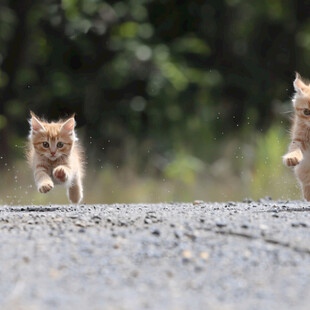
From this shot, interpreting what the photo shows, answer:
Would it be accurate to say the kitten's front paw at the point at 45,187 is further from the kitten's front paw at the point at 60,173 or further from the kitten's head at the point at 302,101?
the kitten's head at the point at 302,101

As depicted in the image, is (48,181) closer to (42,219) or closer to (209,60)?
(42,219)

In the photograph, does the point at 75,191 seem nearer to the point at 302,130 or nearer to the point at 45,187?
the point at 45,187

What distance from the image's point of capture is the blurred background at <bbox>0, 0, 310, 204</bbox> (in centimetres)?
1266

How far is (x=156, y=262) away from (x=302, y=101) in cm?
304

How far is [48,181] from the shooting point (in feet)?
20.5

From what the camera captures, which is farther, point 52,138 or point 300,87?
point 300,87

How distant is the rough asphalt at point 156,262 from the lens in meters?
3.79

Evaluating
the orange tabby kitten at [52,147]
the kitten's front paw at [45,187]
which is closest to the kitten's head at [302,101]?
the orange tabby kitten at [52,147]

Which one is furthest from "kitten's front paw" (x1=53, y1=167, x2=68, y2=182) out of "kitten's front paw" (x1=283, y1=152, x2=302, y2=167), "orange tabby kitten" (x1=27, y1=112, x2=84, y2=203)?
"kitten's front paw" (x1=283, y1=152, x2=302, y2=167)

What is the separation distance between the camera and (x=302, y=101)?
6812mm

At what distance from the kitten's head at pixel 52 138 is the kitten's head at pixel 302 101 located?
87.5 inches

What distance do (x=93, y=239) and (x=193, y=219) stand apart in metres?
0.99

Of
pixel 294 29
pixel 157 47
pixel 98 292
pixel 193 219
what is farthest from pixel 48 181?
pixel 294 29

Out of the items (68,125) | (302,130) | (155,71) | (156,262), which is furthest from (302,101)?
(155,71)
